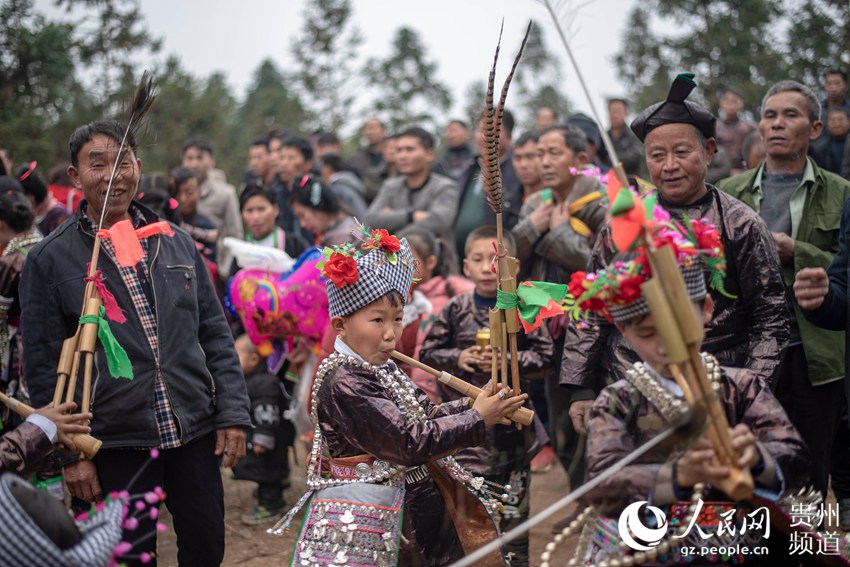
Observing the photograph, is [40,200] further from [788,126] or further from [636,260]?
[636,260]

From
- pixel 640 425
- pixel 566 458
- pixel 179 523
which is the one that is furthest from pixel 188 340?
pixel 566 458

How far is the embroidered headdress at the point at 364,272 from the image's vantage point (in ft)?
10.4

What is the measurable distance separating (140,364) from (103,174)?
0.83 meters

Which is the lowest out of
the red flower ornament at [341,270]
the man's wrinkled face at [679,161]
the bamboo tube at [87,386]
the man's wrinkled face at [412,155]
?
the bamboo tube at [87,386]

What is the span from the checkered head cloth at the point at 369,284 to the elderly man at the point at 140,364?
84 cm

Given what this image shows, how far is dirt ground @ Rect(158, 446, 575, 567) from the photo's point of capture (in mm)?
5055

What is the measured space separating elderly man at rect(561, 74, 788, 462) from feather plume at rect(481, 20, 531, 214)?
2.65 ft

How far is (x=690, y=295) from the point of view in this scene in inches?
101

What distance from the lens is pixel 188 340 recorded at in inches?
146

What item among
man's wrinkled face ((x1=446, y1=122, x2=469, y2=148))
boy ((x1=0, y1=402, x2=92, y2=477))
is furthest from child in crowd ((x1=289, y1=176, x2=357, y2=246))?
man's wrinkled face ((x1=446, y1=122, x2=469, y2=148))

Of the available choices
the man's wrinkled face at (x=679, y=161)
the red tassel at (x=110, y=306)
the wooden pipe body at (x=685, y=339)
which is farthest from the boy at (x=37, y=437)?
the man's wrinkled face at (x=679, y=161)

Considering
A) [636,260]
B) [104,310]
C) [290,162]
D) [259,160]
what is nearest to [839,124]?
[290,162]

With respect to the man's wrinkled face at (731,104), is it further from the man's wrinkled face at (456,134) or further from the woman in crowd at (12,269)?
the woman in crowd at (12,269)

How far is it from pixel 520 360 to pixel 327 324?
4.36 feet
